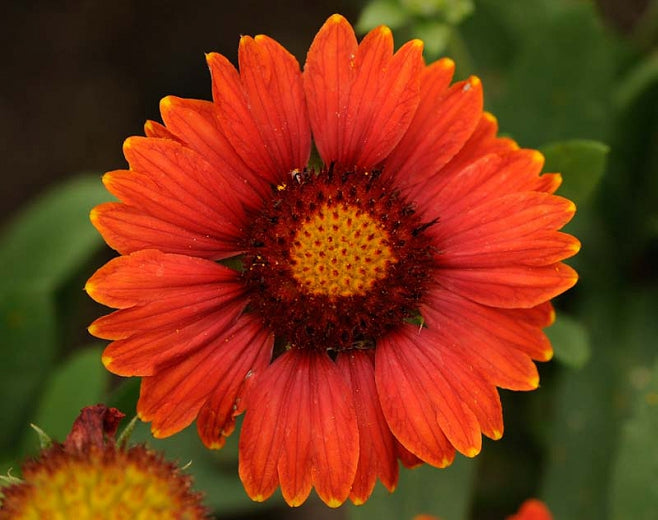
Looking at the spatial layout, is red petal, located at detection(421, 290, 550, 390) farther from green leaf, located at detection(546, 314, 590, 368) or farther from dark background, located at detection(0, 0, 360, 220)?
dark background, located at detection(0, 0, 360, 220)

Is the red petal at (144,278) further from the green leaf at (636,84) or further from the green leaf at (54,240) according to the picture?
the green leaf at (636,84)

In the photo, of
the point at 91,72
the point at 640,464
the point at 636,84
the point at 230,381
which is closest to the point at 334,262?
the point at 230,381

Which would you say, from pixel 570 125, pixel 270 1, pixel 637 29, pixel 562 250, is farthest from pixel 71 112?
pixel 562 250

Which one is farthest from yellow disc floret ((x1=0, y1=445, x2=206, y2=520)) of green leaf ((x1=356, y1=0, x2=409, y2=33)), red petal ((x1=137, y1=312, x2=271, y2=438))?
green leaf ((x1=356, y1=0, x2=409, y2=33))

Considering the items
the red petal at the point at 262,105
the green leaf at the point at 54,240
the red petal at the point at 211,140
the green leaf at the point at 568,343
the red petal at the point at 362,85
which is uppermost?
the red petal at the point at 362,85

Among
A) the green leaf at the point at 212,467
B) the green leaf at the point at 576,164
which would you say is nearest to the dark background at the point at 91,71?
the green leaf at the point at 212,467

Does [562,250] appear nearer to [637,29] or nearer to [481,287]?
[481,287]
